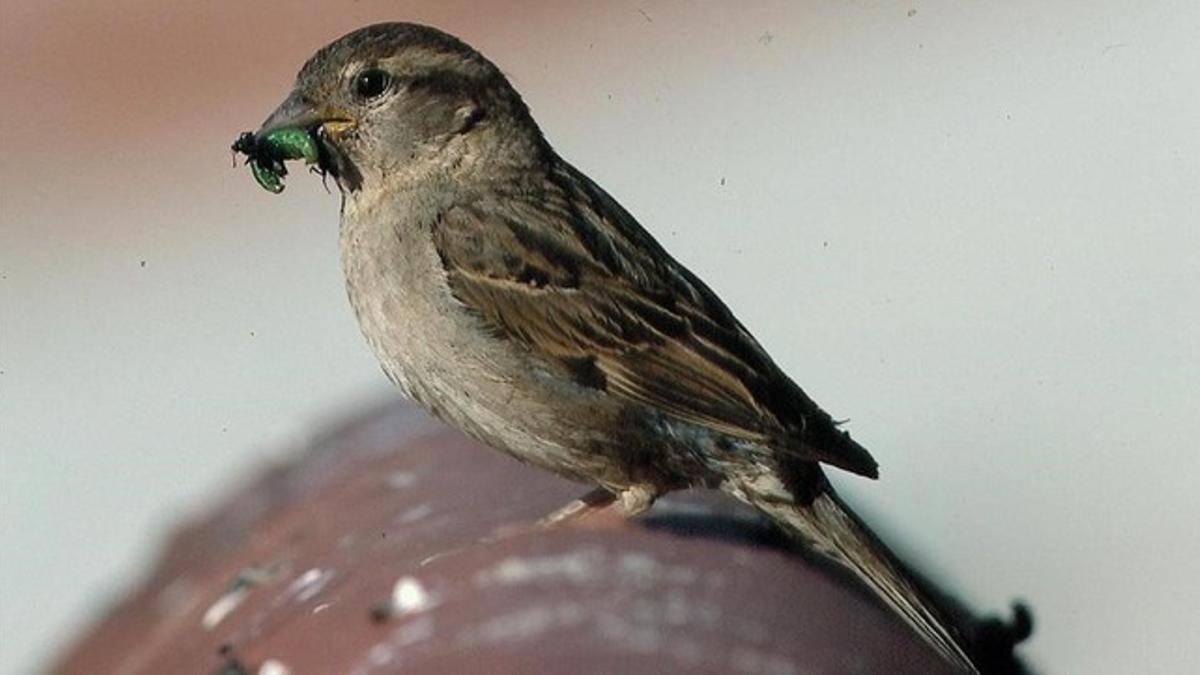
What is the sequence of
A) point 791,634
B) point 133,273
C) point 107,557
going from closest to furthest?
point 791,634, point 107,557, point 133,273

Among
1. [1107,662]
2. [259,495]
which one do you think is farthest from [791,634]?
[1107,662]

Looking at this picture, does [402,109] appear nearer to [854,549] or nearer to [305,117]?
[305,117]

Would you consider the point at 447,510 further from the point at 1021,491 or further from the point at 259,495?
the point at 1021,491

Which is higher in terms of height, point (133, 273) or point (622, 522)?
point (133, 273)

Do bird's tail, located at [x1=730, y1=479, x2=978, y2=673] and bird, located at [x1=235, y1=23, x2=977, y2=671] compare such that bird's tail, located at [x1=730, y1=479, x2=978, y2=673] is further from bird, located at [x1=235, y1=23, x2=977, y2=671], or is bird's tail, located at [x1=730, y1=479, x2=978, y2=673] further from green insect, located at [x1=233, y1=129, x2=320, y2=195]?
green insect, located at [x1=233, y1=129, x2=320, y2=195]

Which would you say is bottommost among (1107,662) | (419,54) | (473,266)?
(1107,662)

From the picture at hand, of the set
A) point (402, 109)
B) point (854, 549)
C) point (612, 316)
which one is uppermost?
point (402, 109)

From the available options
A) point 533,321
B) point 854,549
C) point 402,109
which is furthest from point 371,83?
point 854,549
